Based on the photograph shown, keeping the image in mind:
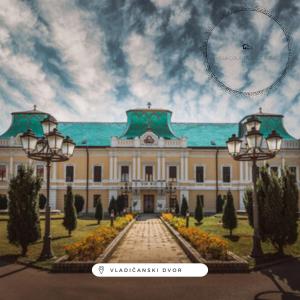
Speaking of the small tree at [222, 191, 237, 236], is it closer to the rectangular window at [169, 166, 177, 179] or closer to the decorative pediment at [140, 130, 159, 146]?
the rectangular window at [169, 166, 177, 179]

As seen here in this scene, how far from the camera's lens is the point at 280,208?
10.1 metres

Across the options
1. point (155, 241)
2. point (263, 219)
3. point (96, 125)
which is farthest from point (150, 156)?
point (263, 219)

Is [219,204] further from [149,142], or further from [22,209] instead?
[22,209]

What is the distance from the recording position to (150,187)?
1280 inches

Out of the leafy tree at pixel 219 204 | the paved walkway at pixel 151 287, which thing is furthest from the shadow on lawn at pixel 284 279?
the leafy tree at pixel 219 204

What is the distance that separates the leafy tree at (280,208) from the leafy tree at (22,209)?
6.22 meters

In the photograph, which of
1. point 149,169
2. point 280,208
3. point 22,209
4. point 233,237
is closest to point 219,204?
point 149,169

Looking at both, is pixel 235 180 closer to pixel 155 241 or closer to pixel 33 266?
pixel 155 241

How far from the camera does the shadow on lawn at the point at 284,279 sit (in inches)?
234

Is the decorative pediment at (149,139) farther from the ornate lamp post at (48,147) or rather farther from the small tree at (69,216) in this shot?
the ornate lamp post at (48,147)

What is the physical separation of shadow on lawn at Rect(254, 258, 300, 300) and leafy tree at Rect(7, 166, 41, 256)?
6.07 m

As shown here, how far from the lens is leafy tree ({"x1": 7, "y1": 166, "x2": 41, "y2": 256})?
33.7ft

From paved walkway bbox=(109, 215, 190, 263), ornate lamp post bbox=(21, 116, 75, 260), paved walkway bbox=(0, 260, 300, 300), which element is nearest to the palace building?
paved walkway bbox=(109, 215, 190, 263)

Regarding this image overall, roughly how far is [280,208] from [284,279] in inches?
125
